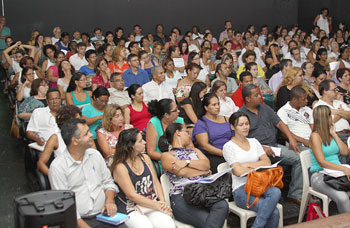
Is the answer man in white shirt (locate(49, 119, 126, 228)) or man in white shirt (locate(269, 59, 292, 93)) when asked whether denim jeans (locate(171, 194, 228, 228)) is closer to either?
man in white shirt (locate(49, 119, 126, 228))

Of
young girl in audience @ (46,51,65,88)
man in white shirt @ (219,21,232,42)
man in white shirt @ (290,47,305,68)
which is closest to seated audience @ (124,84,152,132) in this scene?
young girl in audience @ (46,51,65,88)

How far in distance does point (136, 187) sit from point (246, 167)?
0.97m

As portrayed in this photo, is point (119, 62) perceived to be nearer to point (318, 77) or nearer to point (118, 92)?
point (118, 92)

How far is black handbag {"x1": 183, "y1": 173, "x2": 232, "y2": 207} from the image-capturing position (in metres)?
3.41

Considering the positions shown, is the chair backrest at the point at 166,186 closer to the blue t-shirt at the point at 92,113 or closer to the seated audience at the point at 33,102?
the blue t-shirt at the point at 92,113

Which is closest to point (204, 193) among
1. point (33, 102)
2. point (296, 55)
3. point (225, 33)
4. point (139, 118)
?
point (139, 118)

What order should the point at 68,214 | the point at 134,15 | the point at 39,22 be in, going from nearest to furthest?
the point at 68,214
the point at 39,22
the point at 134,15

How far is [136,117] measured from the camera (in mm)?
5059

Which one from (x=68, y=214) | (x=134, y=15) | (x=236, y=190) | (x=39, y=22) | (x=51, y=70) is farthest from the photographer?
(x=134, y=15)

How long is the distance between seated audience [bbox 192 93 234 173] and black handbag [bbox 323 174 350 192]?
97 cm

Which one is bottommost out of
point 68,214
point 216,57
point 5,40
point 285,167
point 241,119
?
point 285,167

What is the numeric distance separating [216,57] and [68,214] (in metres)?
6.41

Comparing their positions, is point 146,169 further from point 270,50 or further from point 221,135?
point 270,50

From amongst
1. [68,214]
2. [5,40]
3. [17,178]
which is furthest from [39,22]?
[68,214]
